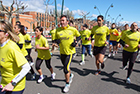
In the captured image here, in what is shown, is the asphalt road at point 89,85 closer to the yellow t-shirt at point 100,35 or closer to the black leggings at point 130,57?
the black leggings at point 130,57

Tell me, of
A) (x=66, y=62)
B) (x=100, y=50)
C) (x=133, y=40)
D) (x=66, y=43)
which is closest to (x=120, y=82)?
(x=100, y=50)

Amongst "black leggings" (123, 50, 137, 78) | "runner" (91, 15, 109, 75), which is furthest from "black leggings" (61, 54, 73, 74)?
"black leggings" (123, 50, 137, 78)

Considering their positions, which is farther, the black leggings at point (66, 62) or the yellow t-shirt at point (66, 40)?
the yellow t-shirt at point (66, 40)

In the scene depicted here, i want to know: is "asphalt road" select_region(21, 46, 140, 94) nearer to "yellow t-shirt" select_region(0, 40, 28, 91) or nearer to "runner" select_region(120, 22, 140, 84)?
"runner" select_region(120, 22, 140, 84)

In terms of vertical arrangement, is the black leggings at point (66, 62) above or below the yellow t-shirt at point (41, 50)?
below

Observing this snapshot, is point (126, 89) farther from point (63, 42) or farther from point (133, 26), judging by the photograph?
point (63, 42)

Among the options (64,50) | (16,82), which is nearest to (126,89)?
(64,50)

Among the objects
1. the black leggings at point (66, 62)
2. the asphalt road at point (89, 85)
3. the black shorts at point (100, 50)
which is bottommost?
the asphalt road at point (89, 85)

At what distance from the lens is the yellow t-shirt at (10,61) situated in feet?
5.34

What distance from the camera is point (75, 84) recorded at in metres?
3.95

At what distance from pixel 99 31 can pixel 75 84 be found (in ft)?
7.15

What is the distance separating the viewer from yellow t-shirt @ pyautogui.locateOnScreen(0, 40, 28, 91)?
5.34ft

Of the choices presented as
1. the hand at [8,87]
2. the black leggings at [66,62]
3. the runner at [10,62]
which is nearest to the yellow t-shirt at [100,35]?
the black leggings at [66,62]

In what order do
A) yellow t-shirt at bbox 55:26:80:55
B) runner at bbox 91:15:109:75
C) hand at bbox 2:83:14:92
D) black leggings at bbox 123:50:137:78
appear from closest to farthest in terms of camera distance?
1. hand at bbox 2:83:14:92
2. yellow t-shirt at bbox 55:26:80:55
3. black leggings at bbox 123:50:137:78
4. runner at bbox 91:15:109:75
